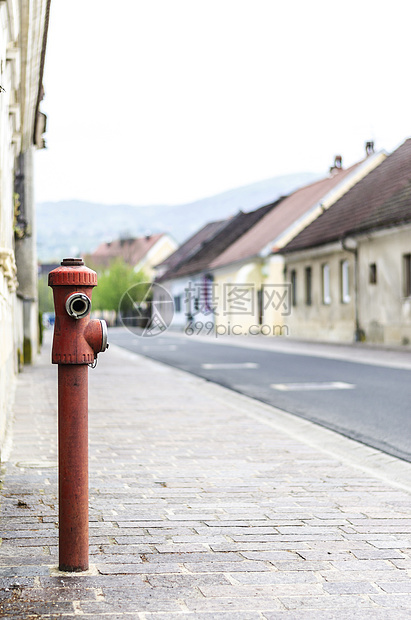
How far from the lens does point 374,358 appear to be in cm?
2162

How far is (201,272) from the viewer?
54219 millimetres

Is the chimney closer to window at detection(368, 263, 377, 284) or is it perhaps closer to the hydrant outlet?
window at detection(368, 263, 377, 284)

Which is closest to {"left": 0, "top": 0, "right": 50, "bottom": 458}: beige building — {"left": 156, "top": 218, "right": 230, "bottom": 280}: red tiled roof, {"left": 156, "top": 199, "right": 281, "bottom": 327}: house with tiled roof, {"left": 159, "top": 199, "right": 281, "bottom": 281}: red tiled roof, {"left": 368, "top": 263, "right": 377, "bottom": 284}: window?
{"left": 368, "top": 263, "right": 377, "bottom": 284}: window

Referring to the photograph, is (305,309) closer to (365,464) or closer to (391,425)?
(391,425)

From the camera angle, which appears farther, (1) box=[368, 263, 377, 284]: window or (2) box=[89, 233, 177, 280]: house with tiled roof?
(2) box=[89, 233, 177, 280]: house with tiled roof

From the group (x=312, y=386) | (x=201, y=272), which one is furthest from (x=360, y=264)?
(x=201, y=272)

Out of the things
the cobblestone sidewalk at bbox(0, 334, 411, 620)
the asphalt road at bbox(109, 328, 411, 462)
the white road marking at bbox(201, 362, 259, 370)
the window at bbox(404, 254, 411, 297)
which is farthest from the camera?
the window at bbox(404, 254, 411, 297)

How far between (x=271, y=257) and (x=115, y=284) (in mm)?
45630

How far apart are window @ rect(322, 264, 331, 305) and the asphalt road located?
11.3 meters

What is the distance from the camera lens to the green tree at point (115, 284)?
278 feet

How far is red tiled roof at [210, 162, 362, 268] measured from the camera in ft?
137

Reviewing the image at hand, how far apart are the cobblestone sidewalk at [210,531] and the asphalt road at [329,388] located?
0.95 meters

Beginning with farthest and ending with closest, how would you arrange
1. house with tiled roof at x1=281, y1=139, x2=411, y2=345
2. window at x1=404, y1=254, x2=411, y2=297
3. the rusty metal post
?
1. house with tiled roof at x1=281, y1=139, x2=411, y2=345
2. window at x1=404, y1=254, x2=411, y2=297
3. the rusty metal post

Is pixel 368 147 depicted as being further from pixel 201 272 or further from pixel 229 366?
pixel 229 366
